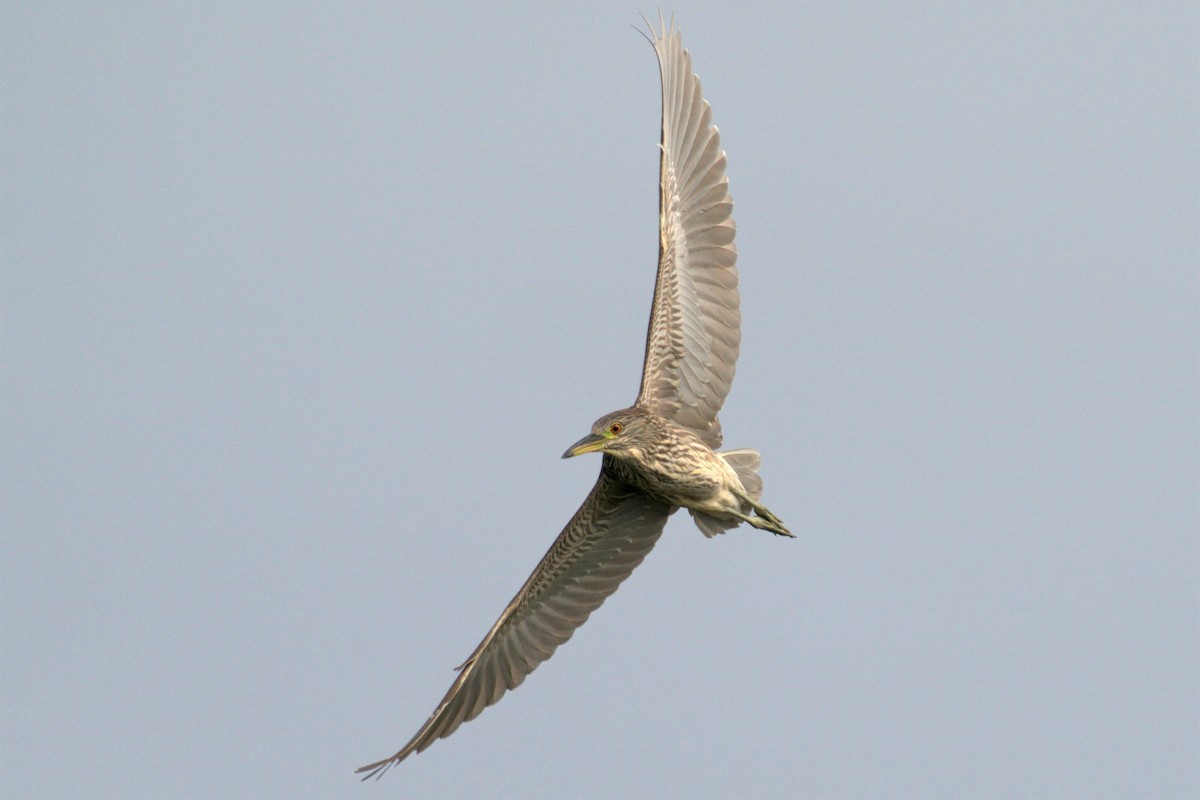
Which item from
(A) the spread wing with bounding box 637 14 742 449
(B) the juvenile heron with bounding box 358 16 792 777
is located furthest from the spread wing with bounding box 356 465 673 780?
(A) the spread wing with bounding box 637 14 742 449

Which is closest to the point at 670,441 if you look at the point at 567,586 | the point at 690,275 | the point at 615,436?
the point at 615,436

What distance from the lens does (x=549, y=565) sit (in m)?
15.4

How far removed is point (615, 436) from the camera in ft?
46.5

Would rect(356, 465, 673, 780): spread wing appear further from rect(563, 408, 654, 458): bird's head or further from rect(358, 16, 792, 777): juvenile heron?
rect(563, 408, 654, 458): bird's head

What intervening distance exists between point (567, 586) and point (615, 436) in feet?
6.23

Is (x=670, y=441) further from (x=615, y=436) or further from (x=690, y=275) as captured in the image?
(x=690, y=275)

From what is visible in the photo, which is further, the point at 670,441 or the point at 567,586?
the point at 567,586

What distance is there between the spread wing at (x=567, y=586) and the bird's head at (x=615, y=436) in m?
0.96

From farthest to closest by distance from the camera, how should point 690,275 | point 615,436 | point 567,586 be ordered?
point 567,586
point 690,275
point 615,436

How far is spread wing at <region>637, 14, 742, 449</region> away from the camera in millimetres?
14906

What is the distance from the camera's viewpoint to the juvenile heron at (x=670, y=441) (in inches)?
578

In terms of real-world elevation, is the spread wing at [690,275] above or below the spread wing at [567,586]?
above

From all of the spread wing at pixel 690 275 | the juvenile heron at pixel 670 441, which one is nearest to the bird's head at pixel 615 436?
the juvenile heron at pixel 670 441

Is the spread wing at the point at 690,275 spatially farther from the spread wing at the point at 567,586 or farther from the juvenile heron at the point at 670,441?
the spread wing at the point at 567,586
